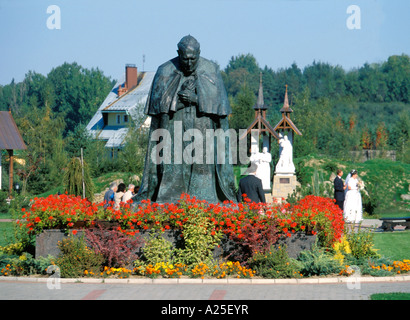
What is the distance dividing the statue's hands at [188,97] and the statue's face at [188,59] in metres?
0.44

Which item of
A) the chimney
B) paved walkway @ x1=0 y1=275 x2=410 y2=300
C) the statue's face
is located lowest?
paved walkway @ x1=0 y1=275 x2=410 y2=300

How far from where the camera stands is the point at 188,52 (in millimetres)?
12922

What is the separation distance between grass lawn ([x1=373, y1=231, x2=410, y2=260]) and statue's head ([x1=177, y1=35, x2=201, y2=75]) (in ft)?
16.4

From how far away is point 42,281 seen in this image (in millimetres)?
11055

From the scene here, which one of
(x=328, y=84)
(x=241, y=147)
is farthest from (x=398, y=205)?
(x=328, y=84)

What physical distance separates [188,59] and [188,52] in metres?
0.14

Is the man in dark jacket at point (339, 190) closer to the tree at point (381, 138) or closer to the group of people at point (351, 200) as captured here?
the group of people at point (351, 200)

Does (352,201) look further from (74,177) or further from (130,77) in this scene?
(130,77)

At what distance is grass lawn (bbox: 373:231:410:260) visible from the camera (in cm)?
1421

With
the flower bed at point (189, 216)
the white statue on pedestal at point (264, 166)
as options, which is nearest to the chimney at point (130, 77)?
the white statue on pedestal at point (264, 166)

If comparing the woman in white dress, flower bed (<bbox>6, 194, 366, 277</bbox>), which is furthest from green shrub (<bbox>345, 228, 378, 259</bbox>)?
the woman in white dress

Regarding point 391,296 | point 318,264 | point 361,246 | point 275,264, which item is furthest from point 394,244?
point 391,296

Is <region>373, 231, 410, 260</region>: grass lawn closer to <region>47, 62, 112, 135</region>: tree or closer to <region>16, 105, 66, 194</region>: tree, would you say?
<region>16, 105, 66, 194</region>: tree

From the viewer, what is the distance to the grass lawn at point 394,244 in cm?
1421
